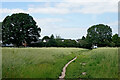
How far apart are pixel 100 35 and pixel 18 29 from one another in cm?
2451

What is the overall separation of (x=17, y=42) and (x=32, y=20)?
6911 mm

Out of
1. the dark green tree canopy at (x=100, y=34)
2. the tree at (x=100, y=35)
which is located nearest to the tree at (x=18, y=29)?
the tree at (x=100, y=35)

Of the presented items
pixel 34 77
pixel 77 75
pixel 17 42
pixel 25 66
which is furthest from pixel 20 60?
pixel 17 42

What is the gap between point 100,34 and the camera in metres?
53.8

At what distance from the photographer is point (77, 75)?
37.3 ft

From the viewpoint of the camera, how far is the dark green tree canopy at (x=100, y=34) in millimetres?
51894

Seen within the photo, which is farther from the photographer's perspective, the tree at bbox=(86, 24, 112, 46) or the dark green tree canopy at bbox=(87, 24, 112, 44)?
the dark green tree canopy at bbox=(87, 24, 112, 44)

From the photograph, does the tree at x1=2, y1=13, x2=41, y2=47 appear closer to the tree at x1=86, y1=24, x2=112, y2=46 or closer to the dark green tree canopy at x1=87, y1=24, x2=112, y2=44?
Result: the tree at x1=86, y1=24, x2=112, y2=46

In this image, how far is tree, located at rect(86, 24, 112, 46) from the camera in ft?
169

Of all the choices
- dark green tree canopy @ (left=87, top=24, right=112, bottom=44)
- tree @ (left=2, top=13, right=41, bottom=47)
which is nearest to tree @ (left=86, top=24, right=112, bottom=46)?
dark green tree canopy @ (left=87, top=24, right=112, bottom=44)

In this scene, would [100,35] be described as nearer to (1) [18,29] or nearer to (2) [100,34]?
(2) [100,34]

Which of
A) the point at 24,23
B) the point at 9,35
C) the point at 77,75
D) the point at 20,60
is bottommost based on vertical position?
the point at 77,75

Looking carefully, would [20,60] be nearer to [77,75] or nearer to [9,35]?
[77,75]

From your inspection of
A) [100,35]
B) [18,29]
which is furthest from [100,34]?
[18,29]
